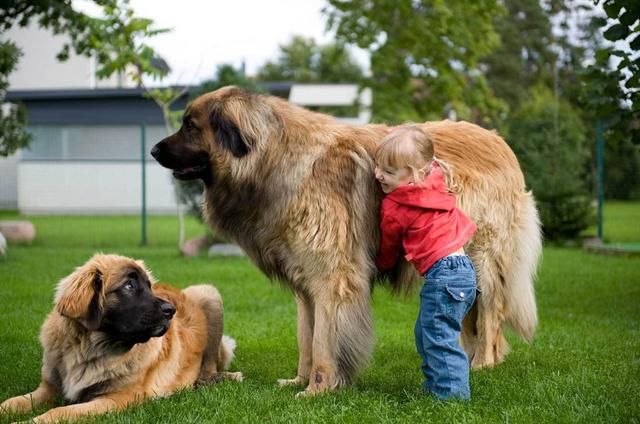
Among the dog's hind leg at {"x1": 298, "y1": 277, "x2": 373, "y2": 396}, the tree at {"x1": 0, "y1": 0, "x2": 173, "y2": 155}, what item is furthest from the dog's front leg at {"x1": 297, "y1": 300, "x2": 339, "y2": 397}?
the tree at {"x1": 0, "y1": 0, "x2": 173, "y2": 155}

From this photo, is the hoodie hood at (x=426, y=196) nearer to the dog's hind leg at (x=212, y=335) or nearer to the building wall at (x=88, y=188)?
the dog's hind leg at (x=212, y=335)

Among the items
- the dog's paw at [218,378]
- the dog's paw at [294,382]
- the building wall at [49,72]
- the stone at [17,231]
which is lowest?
the stone at [17,231]

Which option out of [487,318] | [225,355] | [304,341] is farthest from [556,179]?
[304,341]

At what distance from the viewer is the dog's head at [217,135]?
185 inches

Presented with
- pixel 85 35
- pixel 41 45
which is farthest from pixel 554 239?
pixel 41 45

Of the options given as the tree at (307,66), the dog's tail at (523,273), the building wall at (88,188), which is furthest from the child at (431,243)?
the tree at (307,66)

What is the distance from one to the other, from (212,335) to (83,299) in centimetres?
139

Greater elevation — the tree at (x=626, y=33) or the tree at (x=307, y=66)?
the tree at (x=307, y=66)

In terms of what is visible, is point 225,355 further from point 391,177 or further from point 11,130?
point 11,130

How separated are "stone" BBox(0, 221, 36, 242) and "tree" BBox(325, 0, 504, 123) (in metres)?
9.61

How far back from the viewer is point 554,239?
16.4m

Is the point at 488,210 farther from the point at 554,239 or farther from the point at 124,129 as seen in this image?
the point at 124,129

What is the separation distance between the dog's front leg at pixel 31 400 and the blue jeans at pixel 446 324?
2.34 m

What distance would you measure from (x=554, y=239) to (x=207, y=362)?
1263 centimetres
